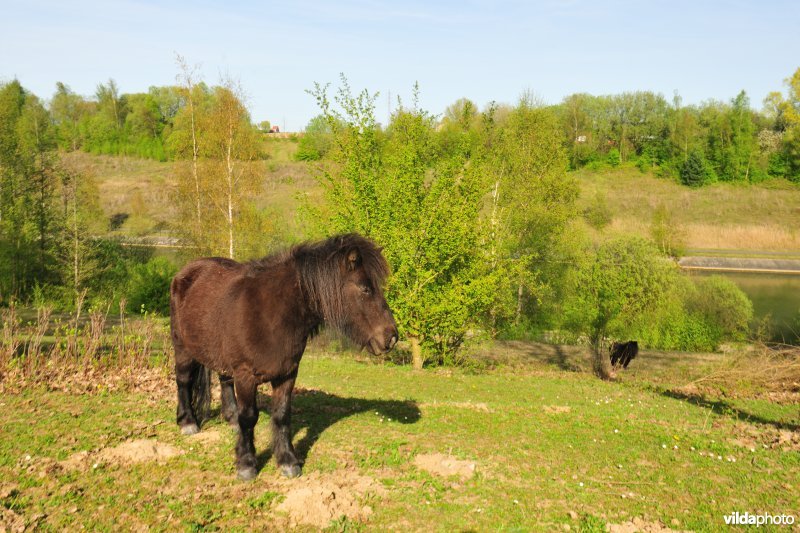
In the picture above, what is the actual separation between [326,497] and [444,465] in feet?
5.18

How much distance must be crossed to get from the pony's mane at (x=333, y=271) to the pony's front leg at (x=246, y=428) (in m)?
1.14

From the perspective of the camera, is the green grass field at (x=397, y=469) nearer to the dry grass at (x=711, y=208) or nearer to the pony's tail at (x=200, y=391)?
the pony's tail at (x=200, y=391)

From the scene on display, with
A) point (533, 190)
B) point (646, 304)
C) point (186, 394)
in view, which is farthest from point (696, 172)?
point (186, 394)

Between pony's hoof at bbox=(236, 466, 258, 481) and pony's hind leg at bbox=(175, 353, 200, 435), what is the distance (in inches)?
63.5

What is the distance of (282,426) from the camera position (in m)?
6.08

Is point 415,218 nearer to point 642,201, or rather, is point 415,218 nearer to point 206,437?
point 206,437

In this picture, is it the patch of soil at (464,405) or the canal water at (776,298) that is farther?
the canal water at (776,298)

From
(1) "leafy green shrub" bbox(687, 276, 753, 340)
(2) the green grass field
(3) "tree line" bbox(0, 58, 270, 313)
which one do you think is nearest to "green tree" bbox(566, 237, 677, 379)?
(1) "leafy green shrub" bbox(687, 276, 753, 340)

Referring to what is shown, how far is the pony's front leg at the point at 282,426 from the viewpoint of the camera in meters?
6.02

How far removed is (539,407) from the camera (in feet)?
32.8

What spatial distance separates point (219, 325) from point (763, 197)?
8436cm

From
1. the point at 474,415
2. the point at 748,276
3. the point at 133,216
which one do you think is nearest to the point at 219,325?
the point at 474,415

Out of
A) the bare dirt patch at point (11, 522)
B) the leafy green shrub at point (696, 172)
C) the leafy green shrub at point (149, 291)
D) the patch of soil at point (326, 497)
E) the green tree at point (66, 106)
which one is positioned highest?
the green tree at point (66, 106)

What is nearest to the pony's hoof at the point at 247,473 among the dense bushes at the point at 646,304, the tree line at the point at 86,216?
the tree line at the point at 86,216
